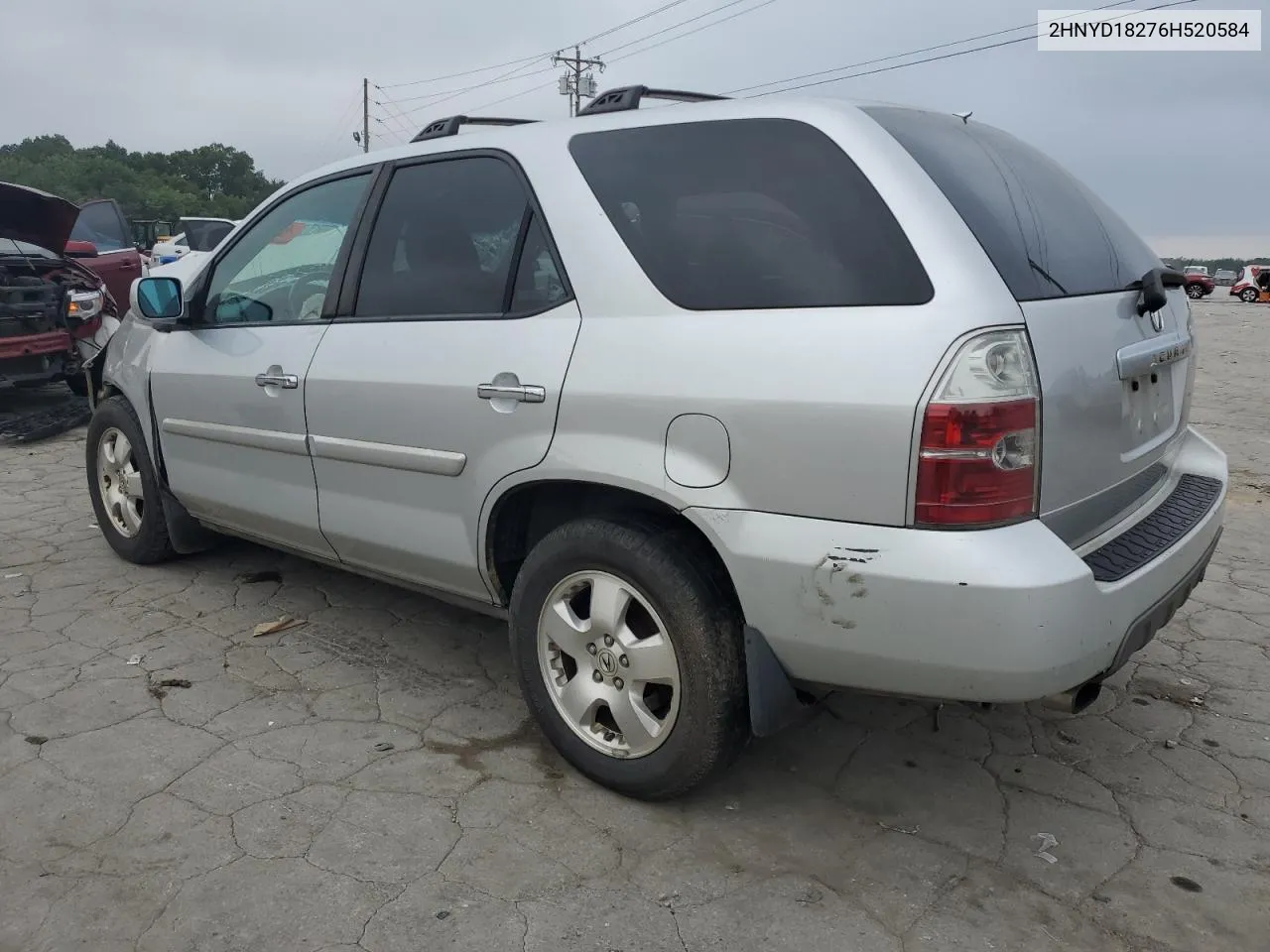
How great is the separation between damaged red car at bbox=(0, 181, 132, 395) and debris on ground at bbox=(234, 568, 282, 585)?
4.25 metres

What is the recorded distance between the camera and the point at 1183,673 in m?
3.38

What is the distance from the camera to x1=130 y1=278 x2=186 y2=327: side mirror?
3736 millimetres

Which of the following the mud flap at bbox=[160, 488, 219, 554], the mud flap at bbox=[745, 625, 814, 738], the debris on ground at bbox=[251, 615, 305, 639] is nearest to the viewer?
the mud flap at bbox=[745, 625, 814, 738]

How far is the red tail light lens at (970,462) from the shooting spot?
6.40 feet

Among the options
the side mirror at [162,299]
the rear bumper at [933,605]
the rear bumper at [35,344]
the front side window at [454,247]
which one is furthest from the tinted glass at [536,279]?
the rear bumper at [35,344]

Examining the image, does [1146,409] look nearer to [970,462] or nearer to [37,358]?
[970,462]

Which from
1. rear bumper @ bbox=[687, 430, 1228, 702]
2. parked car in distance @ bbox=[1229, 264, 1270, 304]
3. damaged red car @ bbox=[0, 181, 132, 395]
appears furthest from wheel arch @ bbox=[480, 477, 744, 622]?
parked car in distance @ bbox=[1229, 264, 1270, 304]

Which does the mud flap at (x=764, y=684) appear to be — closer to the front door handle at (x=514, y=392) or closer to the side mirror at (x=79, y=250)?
the front door handle at (x=514, y=392)

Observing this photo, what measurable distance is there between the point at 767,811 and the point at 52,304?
23.9 feet

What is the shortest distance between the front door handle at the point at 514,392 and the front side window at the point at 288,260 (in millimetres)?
951

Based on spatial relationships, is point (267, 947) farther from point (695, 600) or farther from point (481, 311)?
point (481, 311)

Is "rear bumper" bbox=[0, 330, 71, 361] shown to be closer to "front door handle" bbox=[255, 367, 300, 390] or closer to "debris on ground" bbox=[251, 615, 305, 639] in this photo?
"debris on ground" bbox=[251, 615, 305, 639]

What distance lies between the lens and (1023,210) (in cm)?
236

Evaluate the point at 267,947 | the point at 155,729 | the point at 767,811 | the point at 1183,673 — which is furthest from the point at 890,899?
the point at 155,729
